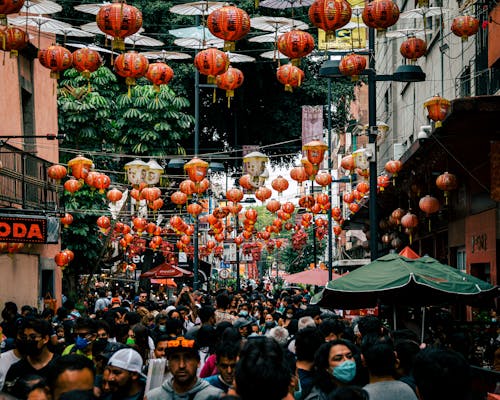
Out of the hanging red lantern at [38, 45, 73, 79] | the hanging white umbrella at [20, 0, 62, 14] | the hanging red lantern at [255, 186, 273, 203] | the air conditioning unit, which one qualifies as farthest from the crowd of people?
the air conditioning unit

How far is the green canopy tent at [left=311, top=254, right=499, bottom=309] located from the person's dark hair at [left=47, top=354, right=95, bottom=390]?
5.56 m

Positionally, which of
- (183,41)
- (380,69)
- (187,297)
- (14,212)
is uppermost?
(380,69)

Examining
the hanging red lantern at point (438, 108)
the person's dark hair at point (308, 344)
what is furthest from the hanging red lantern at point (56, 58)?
the person's dark hair at point (308, 344)

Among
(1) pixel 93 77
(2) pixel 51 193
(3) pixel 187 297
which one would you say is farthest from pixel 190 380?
(1) pixel 93 77

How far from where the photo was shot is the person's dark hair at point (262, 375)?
478cm

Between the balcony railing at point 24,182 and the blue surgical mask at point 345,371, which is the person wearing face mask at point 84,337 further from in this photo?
the balcony railing at point 24,182

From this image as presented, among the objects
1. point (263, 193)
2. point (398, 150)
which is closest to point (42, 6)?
point (263, 193)

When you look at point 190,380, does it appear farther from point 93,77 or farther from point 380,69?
point 380,69

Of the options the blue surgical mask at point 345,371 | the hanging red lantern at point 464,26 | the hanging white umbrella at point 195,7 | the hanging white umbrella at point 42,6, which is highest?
the hanging white umbrella at point 42,6

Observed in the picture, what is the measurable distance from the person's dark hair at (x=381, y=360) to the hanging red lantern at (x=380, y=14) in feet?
20.3

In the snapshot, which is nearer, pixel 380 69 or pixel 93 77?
pixel 93 77

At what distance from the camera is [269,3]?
14.5 m

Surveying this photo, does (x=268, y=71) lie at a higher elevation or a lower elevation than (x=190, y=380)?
higher

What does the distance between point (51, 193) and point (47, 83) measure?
11.1 feet
